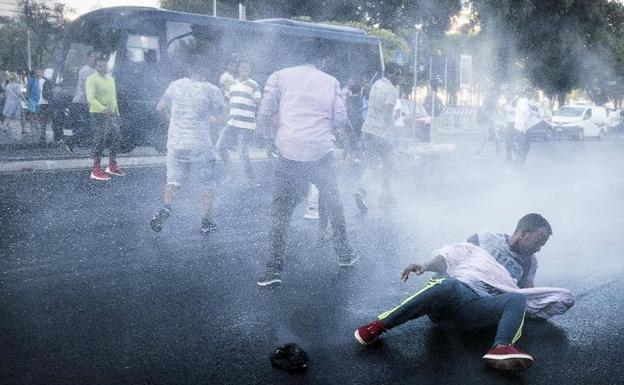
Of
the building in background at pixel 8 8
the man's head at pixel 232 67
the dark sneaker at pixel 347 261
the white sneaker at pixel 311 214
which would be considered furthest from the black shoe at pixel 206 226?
the building in background at pixel 8 8

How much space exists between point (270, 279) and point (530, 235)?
5.20ft

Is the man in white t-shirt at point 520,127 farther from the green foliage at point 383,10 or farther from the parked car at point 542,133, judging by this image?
the parked car at point 542,133

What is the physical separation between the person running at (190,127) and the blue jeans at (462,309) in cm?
284

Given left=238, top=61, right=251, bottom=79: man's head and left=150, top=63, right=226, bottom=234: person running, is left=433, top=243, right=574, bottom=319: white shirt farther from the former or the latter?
left=238, top=61, right=251, bottom=79: man's head

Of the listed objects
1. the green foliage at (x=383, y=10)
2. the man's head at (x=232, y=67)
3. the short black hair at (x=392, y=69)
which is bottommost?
the short black hair at (x=392, y=69)

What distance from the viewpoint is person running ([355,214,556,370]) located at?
290 centimetres

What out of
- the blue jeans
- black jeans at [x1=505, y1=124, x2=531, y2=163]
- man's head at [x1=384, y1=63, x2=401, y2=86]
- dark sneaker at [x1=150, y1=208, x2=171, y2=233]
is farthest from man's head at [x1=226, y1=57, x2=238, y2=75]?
the blue jeans

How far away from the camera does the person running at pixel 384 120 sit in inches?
279

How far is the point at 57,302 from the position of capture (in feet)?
11.8

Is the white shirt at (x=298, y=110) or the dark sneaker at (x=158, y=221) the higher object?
the white shirt at (x=298, y=110)

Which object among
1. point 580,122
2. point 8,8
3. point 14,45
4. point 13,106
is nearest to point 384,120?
point 13,106

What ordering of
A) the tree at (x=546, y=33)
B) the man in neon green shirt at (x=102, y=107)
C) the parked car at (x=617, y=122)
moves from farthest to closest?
the parked car at (x=617, y=122)
the tree at (x=546, y=33)
the man in neon green shirt at (x=102, y=107)

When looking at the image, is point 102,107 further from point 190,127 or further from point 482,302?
point 482,302

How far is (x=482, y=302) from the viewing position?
311 cm
